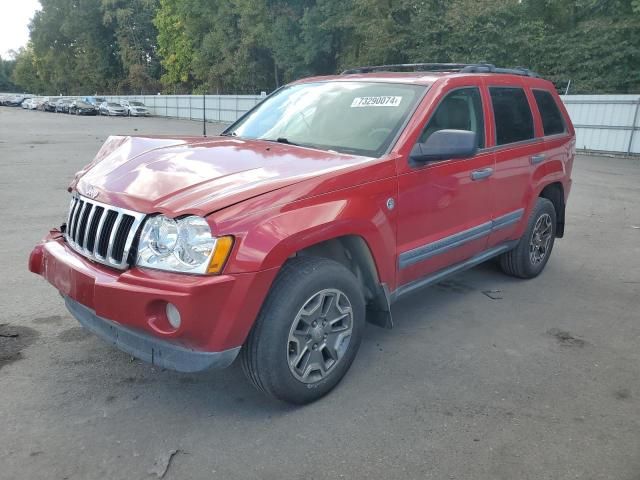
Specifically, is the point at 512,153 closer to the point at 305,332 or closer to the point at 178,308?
the point at 305,332

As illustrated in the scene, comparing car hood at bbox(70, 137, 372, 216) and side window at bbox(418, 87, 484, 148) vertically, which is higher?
side window at bbox(418, 87, 484, 148)

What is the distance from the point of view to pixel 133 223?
2.73m

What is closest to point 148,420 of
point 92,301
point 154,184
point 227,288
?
point 92,301

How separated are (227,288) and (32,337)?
211cm

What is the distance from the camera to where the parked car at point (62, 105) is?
50.7m

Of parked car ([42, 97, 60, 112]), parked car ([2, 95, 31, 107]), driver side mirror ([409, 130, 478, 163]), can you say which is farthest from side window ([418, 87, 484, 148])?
parked car ([2, 95, 31, 107])

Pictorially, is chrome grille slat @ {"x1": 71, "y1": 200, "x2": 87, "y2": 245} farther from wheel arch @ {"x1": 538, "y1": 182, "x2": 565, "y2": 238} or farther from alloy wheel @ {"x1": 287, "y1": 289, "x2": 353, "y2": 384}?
wheel arch @ {"x1": 538, "y1": 182, "x2": 565, "y2": 238}

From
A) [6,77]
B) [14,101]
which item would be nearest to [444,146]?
[14,101]

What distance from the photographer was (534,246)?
17.3 feet

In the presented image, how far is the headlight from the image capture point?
2.56 metres

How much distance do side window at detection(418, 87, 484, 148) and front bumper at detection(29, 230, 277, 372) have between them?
5.67 ft

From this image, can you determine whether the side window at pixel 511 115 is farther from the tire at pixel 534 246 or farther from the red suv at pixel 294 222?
the tire at pixel 534 246

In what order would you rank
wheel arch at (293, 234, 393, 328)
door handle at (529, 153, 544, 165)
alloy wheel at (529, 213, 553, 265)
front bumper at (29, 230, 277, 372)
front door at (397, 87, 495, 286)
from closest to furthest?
front bumper at (29, 230, 277, 372), wheel arch at (293, 234, 393, 328), front door at (397, 87, 495, 286), door handle at (529, 153, 544, 165), alloy wheel at (529, 213, 553, 265)

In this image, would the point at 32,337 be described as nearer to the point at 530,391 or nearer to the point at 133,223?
the point at 133,223
